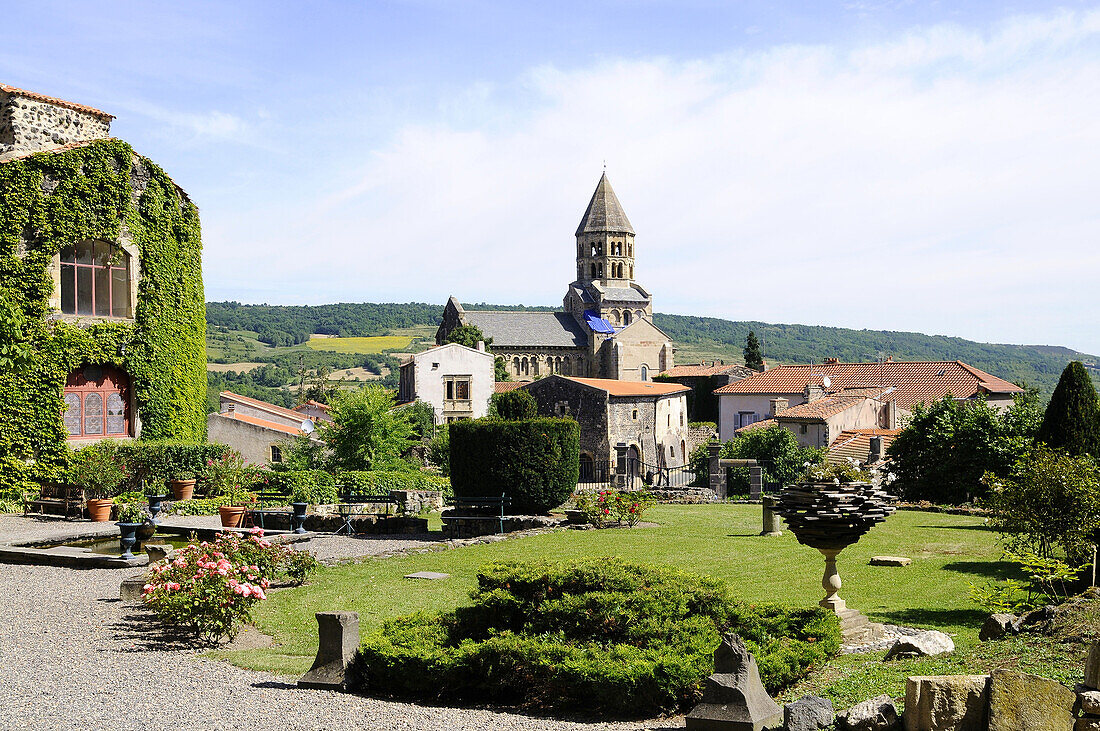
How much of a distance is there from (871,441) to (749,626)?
27.1 meters

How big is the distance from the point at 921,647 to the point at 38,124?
31.2 meters

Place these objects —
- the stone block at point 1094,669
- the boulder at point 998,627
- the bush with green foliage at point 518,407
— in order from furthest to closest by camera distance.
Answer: the bush with green foliage at point 518,407 < the boulder at point 998,627 < the stone block at point 1094,669

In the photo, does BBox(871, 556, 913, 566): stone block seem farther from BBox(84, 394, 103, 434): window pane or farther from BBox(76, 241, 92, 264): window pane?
BBox(76, 241, 92, 264): window pane

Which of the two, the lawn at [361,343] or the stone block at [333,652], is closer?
the stone block at [333,652]

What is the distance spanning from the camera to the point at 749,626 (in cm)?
898

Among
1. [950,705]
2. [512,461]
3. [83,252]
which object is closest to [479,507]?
[512,461]

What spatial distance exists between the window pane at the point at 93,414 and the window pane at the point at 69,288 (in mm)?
2808

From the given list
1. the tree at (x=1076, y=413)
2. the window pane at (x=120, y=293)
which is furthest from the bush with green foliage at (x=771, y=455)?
the window pane at (x=120, y=293)

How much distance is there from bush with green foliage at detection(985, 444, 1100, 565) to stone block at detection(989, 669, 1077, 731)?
207 inches

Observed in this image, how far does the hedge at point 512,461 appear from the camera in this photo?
74.1 feet

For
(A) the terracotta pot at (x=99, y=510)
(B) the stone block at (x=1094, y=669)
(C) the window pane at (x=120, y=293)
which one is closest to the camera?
(B) the stone block at (x=1094, y=669)

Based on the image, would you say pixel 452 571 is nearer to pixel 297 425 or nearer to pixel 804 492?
pixel 804 492

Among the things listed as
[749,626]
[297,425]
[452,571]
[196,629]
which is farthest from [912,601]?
[297,425]

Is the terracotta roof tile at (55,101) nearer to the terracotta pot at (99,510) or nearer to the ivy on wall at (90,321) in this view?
the ivy on wall at (90,321)
